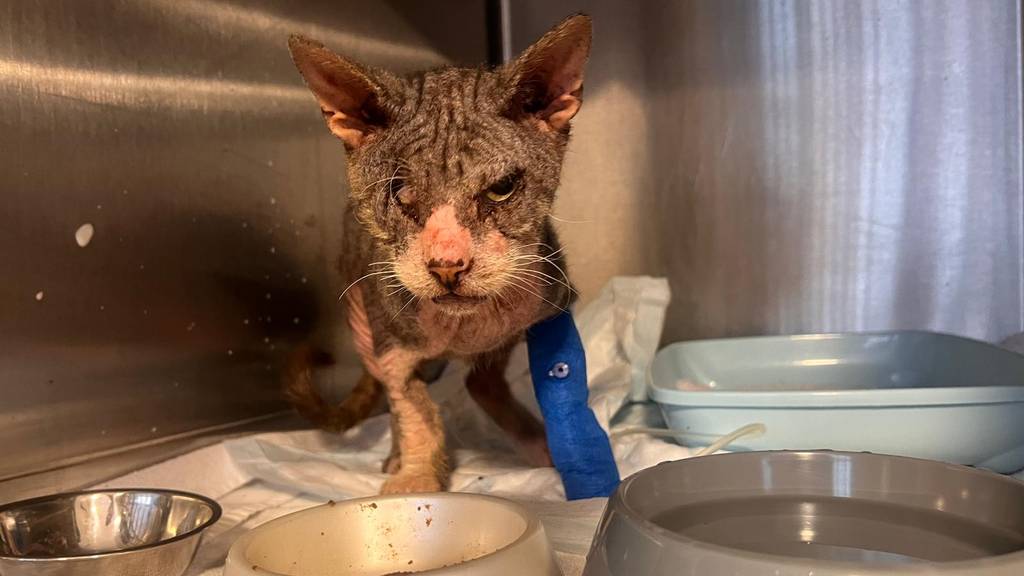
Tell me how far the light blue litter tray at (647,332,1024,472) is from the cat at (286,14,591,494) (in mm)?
257

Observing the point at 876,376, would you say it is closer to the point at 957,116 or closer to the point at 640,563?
the point at 957,116

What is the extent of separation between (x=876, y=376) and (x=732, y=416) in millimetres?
432

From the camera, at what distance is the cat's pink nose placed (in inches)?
30.3

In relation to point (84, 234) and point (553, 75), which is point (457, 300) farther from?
point (84, 234)

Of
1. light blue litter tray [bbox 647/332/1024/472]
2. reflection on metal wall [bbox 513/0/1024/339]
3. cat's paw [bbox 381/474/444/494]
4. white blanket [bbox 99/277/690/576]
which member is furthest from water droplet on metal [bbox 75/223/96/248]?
reflection on metal wall [bbox 513/0/1024/339]

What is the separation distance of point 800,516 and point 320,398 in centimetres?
88

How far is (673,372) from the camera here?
1323 mm

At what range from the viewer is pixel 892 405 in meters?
0.95

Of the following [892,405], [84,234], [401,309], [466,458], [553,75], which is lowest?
[466,458]

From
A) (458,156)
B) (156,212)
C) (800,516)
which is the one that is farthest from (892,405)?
(156,212)

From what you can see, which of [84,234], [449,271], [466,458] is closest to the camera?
[449,271]

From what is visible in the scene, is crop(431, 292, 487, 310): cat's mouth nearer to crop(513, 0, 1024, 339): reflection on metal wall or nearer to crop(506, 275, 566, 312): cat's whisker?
crop(506, 275, 566, 312): cat's whisker

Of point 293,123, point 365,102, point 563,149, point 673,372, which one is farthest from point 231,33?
point 673,372

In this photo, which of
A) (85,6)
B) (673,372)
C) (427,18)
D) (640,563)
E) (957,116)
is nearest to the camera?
(640,563)
